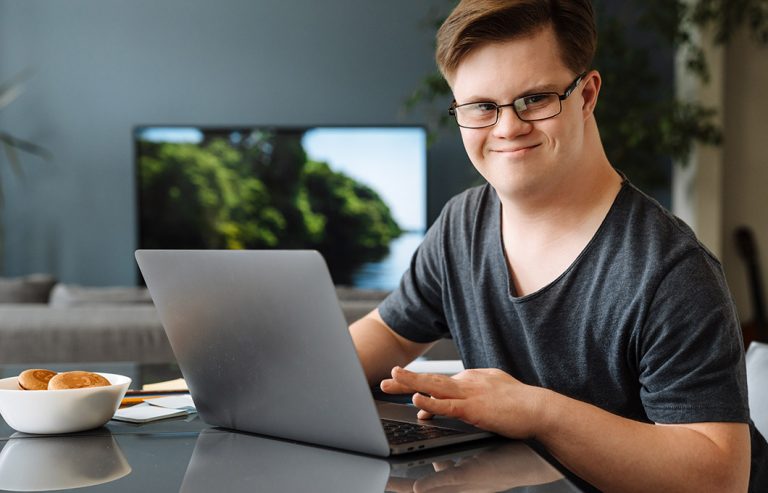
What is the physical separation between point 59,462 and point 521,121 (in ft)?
2.02

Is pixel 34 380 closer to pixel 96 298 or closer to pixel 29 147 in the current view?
pixel 96 298

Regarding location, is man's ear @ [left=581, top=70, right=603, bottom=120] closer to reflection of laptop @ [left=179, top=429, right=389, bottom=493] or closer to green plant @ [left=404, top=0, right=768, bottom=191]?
reflection of laptop @ [left=179, top=429, right=389, bottom=493]

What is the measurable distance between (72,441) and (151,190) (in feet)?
14.8

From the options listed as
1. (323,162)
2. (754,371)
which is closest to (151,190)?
(323,162)

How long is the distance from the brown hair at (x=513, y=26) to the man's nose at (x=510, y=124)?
0.08m

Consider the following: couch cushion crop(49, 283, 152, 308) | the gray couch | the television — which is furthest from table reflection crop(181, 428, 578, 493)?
the television

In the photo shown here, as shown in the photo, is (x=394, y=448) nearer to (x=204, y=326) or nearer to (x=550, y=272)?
(x=204, y=326)

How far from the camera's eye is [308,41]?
18.4 ft

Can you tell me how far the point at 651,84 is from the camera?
503 cm

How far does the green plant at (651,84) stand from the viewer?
4.70 metres

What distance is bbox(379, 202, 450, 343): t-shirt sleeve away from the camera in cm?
138

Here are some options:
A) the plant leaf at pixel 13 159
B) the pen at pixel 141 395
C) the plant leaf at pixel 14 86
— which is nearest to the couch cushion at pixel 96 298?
the pen at pixel 141 395

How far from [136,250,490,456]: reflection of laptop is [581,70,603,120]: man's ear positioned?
16.7 inches

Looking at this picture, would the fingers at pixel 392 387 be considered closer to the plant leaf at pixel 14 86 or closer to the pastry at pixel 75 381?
the pastry at pixel 75 381
